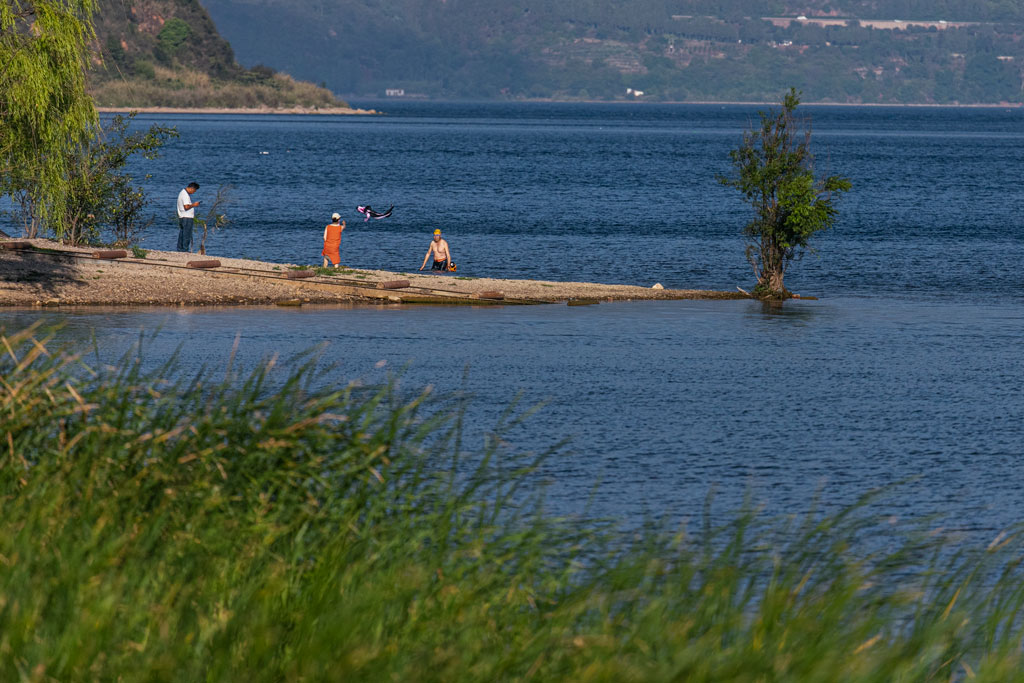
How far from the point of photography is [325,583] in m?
7.83

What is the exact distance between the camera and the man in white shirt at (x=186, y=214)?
3631cm

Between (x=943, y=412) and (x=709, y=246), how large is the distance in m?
34.5

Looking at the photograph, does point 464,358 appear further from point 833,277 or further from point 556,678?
point 833,277

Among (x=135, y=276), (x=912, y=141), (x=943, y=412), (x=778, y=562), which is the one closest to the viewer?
(x=778, y=562)

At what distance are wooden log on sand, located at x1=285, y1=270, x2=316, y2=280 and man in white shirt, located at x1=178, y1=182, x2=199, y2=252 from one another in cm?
329

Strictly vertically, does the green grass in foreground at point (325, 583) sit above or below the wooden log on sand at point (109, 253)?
above

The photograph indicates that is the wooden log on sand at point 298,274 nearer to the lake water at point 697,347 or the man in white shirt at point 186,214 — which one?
the lake water at point 697,347

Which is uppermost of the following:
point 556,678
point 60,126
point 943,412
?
point 60,126

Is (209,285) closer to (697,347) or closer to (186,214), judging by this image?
(186,214)

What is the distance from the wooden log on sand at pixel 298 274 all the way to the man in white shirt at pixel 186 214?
129 inches

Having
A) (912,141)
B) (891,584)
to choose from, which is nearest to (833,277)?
(891,584)

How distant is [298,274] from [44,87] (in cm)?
953

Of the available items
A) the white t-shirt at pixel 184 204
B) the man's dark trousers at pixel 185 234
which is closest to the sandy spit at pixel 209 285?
the white t-shirt at pixel 184 204

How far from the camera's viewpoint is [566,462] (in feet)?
61.2
